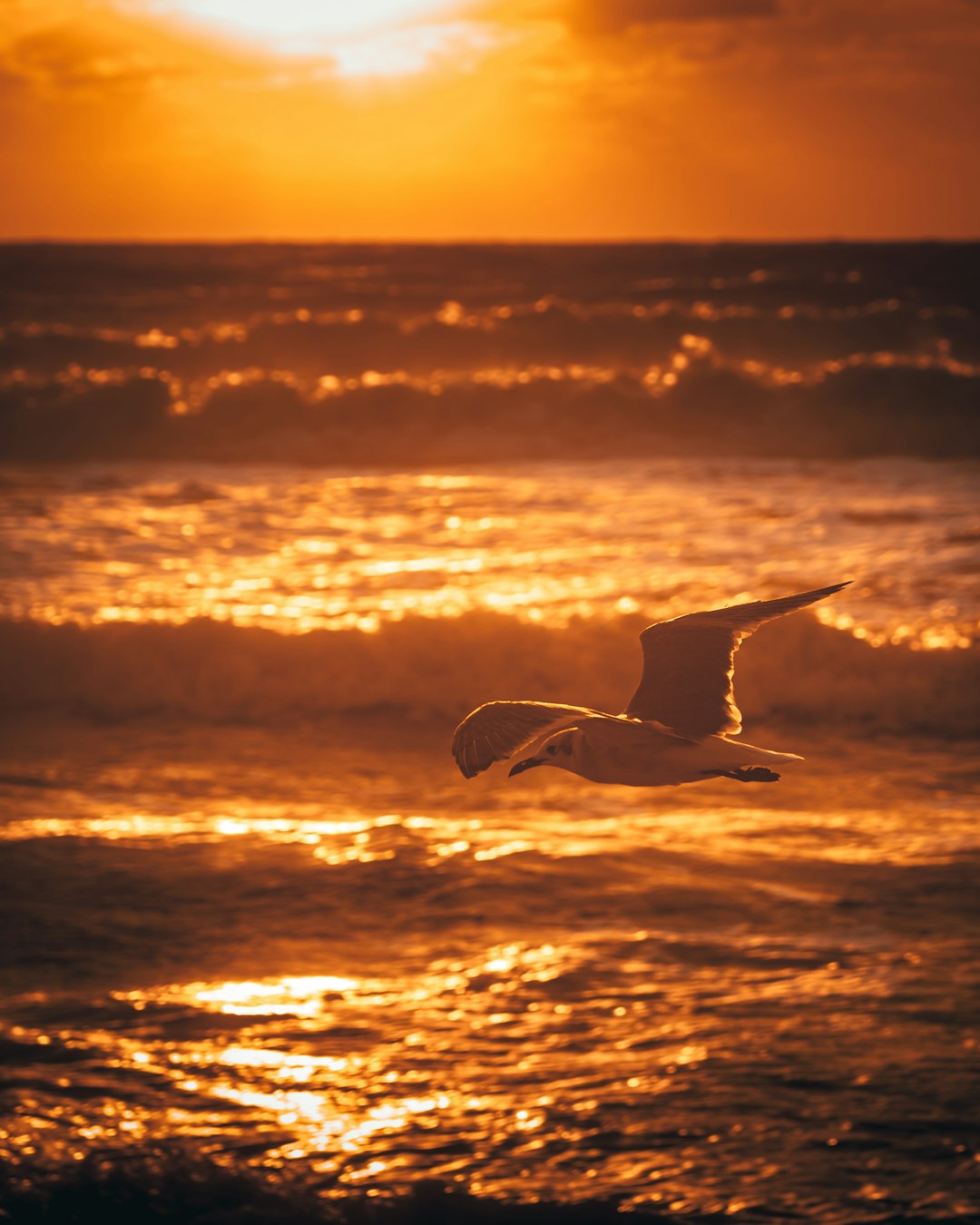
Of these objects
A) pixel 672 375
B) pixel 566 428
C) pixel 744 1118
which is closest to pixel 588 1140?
pixel 744 1118

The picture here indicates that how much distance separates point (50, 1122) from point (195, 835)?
221 centimetres

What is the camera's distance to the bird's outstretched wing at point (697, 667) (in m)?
2.82

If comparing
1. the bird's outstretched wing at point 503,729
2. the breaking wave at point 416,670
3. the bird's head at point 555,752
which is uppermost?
the bird's outstretched wing at point 503,729

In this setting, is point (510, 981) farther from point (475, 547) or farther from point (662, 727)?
point (475, 547)

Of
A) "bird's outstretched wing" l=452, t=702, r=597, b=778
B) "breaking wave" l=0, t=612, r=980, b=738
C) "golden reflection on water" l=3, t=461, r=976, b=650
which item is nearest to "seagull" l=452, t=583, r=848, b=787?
"bird's outstretched wing" l=452, t=702, r=597, b=778

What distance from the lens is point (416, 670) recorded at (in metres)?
8.56

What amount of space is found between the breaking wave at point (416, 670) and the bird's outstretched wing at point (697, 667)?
505 centimetres

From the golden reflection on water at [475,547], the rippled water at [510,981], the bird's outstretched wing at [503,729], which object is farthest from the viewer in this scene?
the golden reflection on water at [475,547]

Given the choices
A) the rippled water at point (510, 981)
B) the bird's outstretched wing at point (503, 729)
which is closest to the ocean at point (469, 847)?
the rippled water at point (510, 981)

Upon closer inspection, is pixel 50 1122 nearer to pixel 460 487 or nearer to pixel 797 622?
pixel 797 622

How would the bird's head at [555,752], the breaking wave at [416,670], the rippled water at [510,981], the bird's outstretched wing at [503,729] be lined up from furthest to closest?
1. the breaking wave at [416,670]
2. the rippled water at [510,981]
3. the bird's head at [555,752]
4. the bird's outstretched wing at [503,729]

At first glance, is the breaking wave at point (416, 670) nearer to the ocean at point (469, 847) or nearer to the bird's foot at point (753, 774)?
the ocean at point (469, 847)

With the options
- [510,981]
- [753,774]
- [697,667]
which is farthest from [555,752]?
[510,981]

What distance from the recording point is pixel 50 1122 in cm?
413
